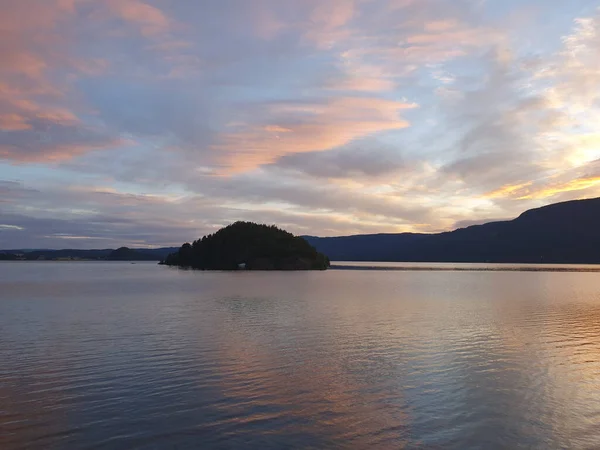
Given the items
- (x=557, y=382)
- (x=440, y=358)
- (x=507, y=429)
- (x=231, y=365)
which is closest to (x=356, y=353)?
(x=440, y=358)

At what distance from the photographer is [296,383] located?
2212cm

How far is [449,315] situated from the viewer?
164ft

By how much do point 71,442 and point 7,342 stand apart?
21.0 m

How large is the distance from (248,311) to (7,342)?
81.3 ft

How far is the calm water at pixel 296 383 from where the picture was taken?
1580cm

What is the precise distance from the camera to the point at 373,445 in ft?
49.2

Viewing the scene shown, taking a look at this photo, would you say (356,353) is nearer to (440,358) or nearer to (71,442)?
(440,358)

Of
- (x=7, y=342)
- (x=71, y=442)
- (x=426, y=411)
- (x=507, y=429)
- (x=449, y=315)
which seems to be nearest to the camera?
(x=71, y=442)

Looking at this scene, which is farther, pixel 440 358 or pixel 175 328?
pixel 175 328

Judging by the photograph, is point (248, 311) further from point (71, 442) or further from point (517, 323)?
point (71, 442)

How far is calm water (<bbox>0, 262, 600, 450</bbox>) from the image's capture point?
51.8ft

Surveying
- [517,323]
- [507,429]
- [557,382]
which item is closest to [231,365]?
[507,429]

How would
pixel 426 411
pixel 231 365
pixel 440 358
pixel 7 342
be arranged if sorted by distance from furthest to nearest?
pixel 7 342 → pixel 440 358 → pixel 231 365 → pixel 426 411

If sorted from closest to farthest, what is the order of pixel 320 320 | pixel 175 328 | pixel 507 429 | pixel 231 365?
pixel 507 429
pixel 231 365
pixel 175 328
pixel 320 320
